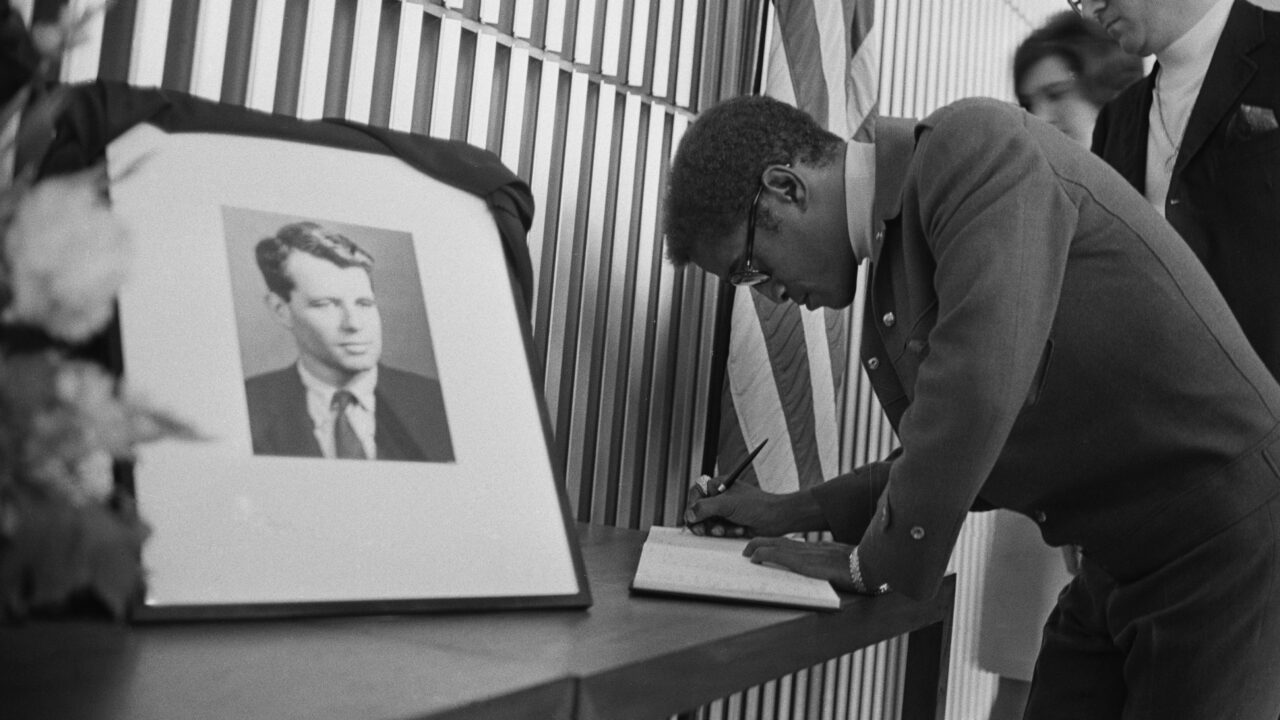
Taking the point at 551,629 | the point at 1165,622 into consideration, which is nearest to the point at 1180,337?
the point at 1165,622

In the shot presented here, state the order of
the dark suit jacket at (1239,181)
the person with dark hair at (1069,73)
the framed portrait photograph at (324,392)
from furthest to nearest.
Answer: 1. the person with dark hair at (1069,73)
2. the dark suit jacket at (1239,181)
3. the framed portrait photograph at (324,392)

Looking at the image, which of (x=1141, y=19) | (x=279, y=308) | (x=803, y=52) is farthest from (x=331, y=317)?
(x=1141, y=19)

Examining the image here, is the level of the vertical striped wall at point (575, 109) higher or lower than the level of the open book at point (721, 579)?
higher

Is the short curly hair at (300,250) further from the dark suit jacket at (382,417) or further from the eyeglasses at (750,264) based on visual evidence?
the eyeglasses at (750,264)

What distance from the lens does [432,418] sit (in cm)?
109

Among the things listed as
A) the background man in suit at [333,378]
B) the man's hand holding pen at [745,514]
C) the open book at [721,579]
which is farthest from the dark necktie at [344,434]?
the man's hand holding pen at [745,514]

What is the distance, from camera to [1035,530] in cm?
336

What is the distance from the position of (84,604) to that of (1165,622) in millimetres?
1290

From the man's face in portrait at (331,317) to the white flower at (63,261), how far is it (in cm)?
64

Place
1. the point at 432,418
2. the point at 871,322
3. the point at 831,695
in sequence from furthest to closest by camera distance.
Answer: the point at 831,695, the point at 871,322, the point at 432,418

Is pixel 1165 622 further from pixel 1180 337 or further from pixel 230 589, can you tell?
pixel 230 589

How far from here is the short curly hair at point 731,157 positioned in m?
1.59

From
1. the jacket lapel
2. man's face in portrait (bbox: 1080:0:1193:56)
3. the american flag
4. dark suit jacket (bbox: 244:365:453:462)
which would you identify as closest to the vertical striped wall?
the american flag

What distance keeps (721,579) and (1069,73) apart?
2.03 metres
